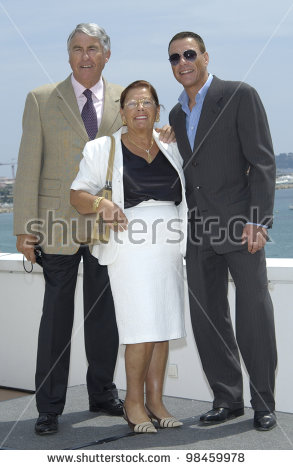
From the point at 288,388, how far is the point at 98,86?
1640 mm

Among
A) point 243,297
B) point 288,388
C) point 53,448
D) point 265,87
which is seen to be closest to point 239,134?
point 243,297

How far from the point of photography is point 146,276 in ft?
10.6

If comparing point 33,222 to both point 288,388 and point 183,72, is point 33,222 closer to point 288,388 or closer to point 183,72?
point 183,72

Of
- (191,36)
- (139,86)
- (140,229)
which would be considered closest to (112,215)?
(140,229)

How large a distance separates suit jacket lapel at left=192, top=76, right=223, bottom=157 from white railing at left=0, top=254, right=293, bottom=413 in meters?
0.72

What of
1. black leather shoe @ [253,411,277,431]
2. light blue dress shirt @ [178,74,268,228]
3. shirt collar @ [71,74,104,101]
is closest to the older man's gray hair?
shirt collar @ [71,74,104,101]

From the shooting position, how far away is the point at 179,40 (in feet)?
10.9

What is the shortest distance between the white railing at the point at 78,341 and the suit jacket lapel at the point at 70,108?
106 centimetres

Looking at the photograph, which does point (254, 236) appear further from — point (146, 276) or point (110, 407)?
point (110, 407)

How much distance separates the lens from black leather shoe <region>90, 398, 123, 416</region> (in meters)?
3.65

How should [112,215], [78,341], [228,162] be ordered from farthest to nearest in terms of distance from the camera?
[78,341] < [228,162] < [112,215]

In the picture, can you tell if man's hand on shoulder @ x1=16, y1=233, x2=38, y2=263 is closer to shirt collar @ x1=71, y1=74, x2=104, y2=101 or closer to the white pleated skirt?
the white pleated skirt

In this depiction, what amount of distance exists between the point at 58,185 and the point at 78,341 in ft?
4.00
